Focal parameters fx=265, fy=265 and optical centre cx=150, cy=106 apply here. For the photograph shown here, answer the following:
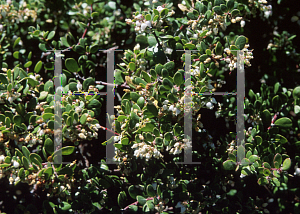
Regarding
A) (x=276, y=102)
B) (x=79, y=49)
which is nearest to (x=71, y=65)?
(x=79, y=49)

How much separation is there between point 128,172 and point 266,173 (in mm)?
722

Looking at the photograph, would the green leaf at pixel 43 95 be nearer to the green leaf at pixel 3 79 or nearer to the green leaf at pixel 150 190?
the green leaf at pixel 3 79

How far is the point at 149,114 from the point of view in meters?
1.31

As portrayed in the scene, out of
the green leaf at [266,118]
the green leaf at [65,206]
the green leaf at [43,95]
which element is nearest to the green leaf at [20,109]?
the green leaf at [43,95]

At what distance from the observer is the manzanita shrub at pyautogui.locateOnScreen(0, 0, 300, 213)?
133cm

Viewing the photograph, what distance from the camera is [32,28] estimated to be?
173cm

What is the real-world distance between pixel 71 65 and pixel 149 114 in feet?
1.92

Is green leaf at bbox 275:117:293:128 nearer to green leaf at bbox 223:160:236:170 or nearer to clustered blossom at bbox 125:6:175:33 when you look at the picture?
green leaf at bbox 223:160:236:170

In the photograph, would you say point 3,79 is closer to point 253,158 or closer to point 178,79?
point 178,79

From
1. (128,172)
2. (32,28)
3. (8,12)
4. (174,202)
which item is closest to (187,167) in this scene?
(174,202)

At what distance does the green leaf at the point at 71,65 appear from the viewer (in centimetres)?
153

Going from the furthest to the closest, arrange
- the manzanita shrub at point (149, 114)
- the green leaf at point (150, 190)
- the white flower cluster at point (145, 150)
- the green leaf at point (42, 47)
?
the green leaf at point (42, 47), the green leaf at point (150, 190), the manzanita shrub at point (149, 114), the white flower cluster at point (145, 150)

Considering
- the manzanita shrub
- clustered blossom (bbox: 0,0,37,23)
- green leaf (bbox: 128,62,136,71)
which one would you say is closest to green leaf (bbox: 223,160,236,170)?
the manzanita shrub

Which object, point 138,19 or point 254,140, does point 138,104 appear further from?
point 254,140
